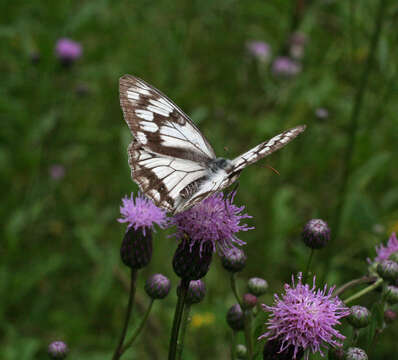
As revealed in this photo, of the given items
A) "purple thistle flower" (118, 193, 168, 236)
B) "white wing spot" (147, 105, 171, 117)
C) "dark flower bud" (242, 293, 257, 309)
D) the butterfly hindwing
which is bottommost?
"dark flower bud" (242, 293, 257, 309)

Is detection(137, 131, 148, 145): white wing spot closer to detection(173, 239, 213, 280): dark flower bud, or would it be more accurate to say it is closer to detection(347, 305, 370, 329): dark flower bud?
detection(173, 239, 213, 280): dark flower bud

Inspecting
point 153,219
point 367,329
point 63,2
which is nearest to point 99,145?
point 63,2

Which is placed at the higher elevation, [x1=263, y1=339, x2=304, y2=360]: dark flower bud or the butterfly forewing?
the butterfly forewing

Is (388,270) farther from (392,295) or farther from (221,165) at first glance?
(221,165)

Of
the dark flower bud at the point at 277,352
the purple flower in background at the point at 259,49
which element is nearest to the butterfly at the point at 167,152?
the dark flower bud at the point at 277,352

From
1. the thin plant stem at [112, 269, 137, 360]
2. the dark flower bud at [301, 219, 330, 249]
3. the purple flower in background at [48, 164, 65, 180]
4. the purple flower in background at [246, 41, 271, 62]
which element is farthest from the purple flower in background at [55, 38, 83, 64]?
the dark flower bud at [301, 219, 330, 249]

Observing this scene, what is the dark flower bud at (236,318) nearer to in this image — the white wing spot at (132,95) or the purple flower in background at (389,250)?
the purple flower in background at (389,250)

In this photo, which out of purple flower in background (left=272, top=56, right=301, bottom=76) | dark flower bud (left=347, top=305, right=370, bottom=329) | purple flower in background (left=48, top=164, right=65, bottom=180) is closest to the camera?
dark flower bud (left=347, top=305, right=370, bottom=329)
